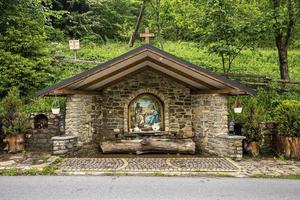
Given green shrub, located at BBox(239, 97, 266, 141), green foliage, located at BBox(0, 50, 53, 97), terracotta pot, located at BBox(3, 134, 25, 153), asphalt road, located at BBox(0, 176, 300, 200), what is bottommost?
asphalt road, located at BBox(0, 176, 300, 200)

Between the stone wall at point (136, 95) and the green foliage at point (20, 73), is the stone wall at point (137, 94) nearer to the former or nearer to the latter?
the stone wall at point (136, 95)

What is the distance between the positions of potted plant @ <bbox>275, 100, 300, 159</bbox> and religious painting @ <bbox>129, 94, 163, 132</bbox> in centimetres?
397

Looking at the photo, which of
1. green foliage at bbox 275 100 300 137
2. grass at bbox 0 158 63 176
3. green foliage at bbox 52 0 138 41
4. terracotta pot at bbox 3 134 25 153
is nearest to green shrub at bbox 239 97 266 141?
green foliage at bbox 275 100 300 137

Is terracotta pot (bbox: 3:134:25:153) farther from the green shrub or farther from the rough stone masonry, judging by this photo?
the green shrub

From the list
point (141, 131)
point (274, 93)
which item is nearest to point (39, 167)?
Result: point (141, 131)

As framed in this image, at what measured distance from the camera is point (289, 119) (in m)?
8.95

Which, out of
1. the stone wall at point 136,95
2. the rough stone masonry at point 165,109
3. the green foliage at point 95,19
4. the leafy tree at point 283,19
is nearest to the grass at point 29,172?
the rough stone masonry at point 165,109

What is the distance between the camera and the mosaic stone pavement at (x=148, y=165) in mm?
7148

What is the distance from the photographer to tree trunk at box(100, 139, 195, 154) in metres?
9.57

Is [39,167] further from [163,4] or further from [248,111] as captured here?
[163,4]

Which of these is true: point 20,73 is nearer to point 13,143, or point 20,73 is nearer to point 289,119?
point 13,143

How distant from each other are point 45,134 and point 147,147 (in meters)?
3.51

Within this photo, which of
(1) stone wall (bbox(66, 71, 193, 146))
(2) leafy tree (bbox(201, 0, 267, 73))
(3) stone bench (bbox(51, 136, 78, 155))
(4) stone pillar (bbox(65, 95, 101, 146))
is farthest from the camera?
(2) leafy tree (bbox(201, 0, 267, 73))

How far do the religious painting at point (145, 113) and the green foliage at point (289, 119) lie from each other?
3.95m
